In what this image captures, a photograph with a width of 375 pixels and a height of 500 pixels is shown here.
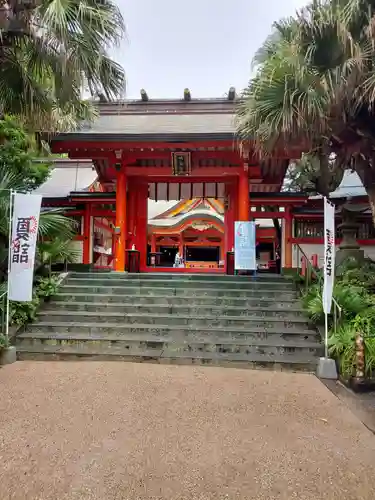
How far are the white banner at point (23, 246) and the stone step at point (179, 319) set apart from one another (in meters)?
1.01

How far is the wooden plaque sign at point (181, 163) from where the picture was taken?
9203mm

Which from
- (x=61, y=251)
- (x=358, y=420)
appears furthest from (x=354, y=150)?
(x=61, y=251)

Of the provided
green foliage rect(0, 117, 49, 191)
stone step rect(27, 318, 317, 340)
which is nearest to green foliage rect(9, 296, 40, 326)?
stone step rect(27, 318, 317, 340)

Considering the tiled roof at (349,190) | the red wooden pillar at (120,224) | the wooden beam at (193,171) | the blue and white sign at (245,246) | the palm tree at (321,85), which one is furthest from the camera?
the tiled roof at (349,190)

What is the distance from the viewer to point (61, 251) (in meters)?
7.61

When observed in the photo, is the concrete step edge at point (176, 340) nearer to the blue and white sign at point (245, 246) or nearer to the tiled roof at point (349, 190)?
the blue and white sign at point (245, 246)

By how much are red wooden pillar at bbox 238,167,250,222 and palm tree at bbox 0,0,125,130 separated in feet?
15.4

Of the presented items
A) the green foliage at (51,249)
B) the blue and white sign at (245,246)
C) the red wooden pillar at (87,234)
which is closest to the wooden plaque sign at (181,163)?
the blue and white sign at (245,246)

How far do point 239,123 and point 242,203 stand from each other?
2.83 m

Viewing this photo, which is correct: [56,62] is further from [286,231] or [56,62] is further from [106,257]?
[106,257]

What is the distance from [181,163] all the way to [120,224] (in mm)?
2309

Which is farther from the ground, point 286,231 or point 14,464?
point 286,231

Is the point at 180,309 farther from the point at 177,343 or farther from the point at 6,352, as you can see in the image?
the point at 6,352

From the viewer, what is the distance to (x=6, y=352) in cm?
525
